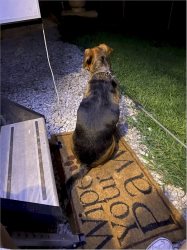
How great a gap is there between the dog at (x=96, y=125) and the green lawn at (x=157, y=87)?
688 mm

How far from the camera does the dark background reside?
A: 782 centimetres

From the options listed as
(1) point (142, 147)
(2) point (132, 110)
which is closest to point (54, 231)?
(1) point (142, 147)

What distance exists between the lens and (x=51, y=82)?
5152 millimetres

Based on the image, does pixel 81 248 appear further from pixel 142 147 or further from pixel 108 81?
pixel 108 81

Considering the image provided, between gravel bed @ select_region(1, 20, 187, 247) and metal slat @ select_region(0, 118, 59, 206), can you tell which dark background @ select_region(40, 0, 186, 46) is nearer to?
gravel bed @ select_region(1, 20, 187, 247)

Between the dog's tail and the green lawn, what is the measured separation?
0.79m

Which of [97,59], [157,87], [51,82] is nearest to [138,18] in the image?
[157,87]

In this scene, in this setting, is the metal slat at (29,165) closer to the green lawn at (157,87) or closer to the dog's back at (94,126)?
the dog's back at (94,126)

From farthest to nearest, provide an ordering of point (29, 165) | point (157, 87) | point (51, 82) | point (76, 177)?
point (51, 82), point (157, 87), point (76, 177), point (29, 165)

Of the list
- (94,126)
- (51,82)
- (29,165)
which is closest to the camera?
(29,165)

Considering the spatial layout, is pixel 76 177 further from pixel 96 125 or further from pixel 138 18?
pixel 138 18

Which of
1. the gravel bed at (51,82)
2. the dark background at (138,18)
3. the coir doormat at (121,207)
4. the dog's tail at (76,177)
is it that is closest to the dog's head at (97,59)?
the gravel bed at (51,82)

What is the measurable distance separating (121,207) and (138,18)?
23.5ft

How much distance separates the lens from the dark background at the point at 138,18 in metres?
7.82
